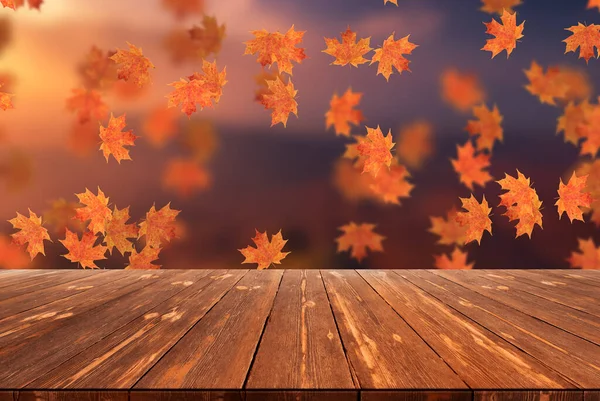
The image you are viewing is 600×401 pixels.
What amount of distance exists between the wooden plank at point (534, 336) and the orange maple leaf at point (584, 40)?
→ 1494 mm

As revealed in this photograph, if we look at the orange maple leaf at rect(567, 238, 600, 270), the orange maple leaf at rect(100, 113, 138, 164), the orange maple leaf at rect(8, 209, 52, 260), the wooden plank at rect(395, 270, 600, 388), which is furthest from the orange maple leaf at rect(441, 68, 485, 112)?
the orange maple leaf at rect(8, 209, 52, 260)

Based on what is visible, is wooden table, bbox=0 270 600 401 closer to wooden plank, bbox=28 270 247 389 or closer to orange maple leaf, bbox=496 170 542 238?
wooden plank, bbox=28 270 247 389

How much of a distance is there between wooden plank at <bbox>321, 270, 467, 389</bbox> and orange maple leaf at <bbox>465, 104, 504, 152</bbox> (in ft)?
3.86

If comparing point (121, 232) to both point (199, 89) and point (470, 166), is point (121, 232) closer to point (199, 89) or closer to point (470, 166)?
point (199, 89)

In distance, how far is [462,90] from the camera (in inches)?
81.7

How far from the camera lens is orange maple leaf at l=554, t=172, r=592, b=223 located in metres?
2.06

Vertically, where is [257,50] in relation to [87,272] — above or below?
above

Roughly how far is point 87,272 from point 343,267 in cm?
119

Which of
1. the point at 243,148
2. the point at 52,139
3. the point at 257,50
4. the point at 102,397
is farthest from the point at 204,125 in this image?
the point at 102,397

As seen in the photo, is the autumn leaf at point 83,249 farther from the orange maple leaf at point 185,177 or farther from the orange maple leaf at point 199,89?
the orange maple leaf at point 199,89

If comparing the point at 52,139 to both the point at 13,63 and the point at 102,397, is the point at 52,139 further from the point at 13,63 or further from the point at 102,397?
the point at 102,397

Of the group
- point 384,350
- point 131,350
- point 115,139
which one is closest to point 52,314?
point 131,350

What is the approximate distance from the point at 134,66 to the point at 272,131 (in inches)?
29.8

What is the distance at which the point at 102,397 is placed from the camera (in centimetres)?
66
